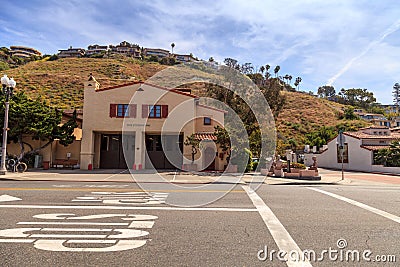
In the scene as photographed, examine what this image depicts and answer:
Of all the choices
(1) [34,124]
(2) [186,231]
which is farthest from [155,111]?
(2) [186,231]

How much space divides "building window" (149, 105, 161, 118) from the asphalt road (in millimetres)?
15923

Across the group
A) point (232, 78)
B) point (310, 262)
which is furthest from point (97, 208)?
point (232, 78)

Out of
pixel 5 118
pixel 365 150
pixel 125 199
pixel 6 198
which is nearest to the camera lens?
pixel 6 198

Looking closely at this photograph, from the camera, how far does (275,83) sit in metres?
33.0

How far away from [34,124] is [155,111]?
881 cm

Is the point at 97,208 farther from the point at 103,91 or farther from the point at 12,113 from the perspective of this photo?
the point at 103,91

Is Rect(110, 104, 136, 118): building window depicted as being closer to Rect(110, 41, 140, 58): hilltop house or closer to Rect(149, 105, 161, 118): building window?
Rect(149, 105, 161, 118): building window

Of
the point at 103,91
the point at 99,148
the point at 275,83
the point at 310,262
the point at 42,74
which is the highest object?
the point at 42,74

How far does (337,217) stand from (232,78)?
26056mm

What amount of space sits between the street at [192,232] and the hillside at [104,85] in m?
45.3

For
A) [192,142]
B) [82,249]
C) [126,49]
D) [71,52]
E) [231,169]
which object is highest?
[126,49]

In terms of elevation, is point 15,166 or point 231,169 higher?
point 15,166

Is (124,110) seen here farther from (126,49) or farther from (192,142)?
(126,49)

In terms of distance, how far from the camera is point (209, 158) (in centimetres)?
2500
